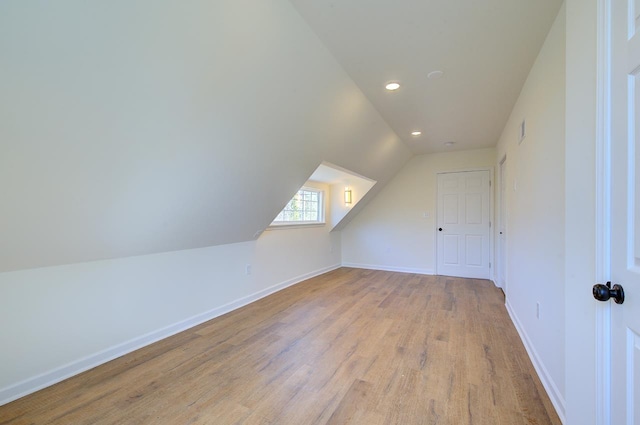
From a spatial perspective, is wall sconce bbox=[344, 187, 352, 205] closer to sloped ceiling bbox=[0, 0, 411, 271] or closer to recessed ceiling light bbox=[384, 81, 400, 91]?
sloped ceiling bbox=[0, 0, 411, 271]

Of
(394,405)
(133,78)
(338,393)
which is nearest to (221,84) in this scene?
(133,78)

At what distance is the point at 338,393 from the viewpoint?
1805mm

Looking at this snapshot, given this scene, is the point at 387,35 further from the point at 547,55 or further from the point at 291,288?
the point at 291,288

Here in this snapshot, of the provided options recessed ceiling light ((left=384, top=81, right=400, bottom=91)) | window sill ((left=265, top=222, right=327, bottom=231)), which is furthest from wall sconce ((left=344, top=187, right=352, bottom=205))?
recessed ceiling light ((left=384, top=81, right=400, bottom=91))

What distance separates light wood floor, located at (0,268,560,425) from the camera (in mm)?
1616

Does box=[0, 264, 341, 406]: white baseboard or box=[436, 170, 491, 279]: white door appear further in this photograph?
box=[436, 170, 491, 279]: white door

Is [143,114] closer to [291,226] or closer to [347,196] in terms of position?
[291,226]

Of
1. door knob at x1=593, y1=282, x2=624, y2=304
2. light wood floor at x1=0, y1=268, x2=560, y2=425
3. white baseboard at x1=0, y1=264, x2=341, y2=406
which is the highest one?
door knob at x1=593, y1=282, x2=624, y2=304

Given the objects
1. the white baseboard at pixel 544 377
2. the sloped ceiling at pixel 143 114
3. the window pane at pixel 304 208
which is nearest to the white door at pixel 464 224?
the window pane at pixel 304 208

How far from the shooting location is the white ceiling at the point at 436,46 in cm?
169

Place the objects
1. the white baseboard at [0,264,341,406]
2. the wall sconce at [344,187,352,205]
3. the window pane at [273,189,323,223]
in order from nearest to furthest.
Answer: the white baseboard at [0,264,341,406] < the window pane at [273,189,323,223] < the wall sconce at [344,187,352,205]

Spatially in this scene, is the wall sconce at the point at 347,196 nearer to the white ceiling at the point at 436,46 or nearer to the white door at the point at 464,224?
the white door at the point at 464,224

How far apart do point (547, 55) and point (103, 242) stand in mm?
3434

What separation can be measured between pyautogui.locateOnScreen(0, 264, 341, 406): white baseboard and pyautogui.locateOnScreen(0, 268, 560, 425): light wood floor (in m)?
0.07
